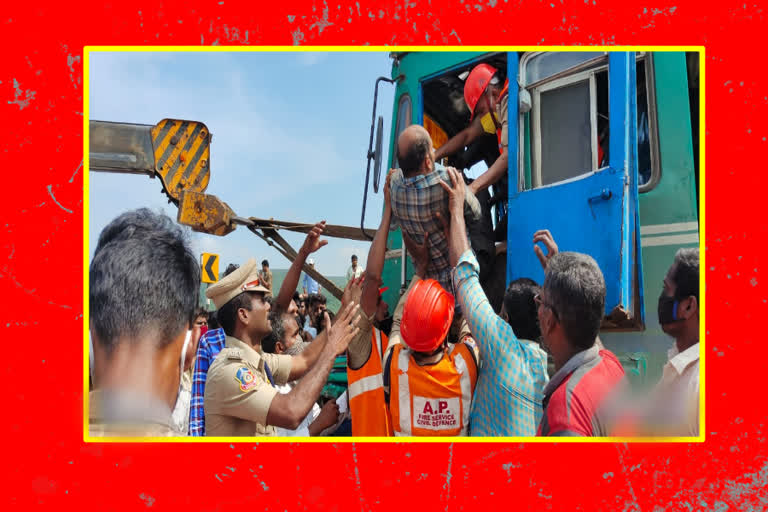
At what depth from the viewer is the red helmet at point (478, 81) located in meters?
3.26

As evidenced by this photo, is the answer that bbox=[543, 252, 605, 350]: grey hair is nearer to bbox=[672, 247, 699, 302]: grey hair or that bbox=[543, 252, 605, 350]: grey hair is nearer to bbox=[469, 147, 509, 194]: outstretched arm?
bbox=[672, 247, 699, 302]: grey hair

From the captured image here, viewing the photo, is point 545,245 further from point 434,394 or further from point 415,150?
point 434,394

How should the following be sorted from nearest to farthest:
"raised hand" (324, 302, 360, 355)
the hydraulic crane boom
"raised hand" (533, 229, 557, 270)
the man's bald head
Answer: "raised hand" (324, 302, 360, 355) < "raised hand" (533, 229, 557, 270) < the man's bald head < the hydraulic crane boom

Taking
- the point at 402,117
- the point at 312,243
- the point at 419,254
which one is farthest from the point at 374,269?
the point at 402,117

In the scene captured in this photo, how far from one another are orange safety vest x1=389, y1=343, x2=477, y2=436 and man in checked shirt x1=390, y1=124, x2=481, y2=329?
20.3 inches

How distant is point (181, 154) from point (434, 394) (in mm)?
1898

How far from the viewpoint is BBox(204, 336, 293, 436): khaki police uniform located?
2.31 metres

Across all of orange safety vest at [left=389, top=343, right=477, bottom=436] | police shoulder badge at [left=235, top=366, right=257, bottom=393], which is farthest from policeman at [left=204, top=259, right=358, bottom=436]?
orange safety vest at [left=389, top=343, right=477, bottom=436]

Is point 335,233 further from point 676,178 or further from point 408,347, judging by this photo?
point 676,178

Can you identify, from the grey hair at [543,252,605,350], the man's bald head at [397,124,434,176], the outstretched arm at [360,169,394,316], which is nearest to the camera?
the grey hair at [543,252,605,350]

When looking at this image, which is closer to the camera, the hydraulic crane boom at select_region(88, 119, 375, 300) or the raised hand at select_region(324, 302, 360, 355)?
the raised hand at select_region(324, 302, 360, 355)

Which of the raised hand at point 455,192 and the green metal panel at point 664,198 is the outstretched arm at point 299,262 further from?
the green metal panel at point 664,198

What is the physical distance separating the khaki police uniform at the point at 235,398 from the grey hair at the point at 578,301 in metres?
1.06
